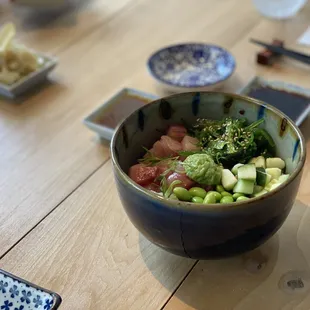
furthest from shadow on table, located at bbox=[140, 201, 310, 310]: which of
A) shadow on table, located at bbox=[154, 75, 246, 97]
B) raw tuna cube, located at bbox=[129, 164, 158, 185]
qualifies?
shadow on table, located at bbox=[154, 75, 246, 97]

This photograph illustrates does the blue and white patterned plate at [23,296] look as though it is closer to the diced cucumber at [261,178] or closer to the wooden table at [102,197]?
the wooden table at [102,197]

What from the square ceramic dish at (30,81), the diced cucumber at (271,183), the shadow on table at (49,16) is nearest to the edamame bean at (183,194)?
the diced cucumber at (271,183)

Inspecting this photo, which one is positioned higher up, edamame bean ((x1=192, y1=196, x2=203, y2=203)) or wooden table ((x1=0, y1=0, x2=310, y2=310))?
edamame bean ((x1=192, y1=196, x2=203, y2=203))

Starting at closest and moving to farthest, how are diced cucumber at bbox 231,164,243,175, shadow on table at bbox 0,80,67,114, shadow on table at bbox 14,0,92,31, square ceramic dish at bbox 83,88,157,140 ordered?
diced cucumber at bbox 231,164,243,175 → square ceramic dish at bbox 83,88,157,140 → shadow on table at bbox 0,80,67,114 → shadow on table at bbox 14,0,92,31

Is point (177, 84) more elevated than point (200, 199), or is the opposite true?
point (200, 199)

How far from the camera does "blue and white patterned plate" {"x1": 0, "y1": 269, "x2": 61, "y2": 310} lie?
1.94 feet

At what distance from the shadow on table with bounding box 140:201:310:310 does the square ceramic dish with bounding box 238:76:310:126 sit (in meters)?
0.30

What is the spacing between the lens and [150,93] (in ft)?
3.58

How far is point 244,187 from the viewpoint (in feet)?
2.11

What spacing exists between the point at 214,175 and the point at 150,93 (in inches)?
18.5

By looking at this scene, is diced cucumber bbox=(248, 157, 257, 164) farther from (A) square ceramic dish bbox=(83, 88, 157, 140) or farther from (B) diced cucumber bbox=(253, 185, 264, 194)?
(A) square ceramic dish bbox=(83, 88, 157, 140)

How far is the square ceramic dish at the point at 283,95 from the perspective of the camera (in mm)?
958

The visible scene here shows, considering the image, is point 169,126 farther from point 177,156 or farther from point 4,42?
point 4,42

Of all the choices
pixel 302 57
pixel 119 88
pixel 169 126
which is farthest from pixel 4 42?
pixel 302 57
